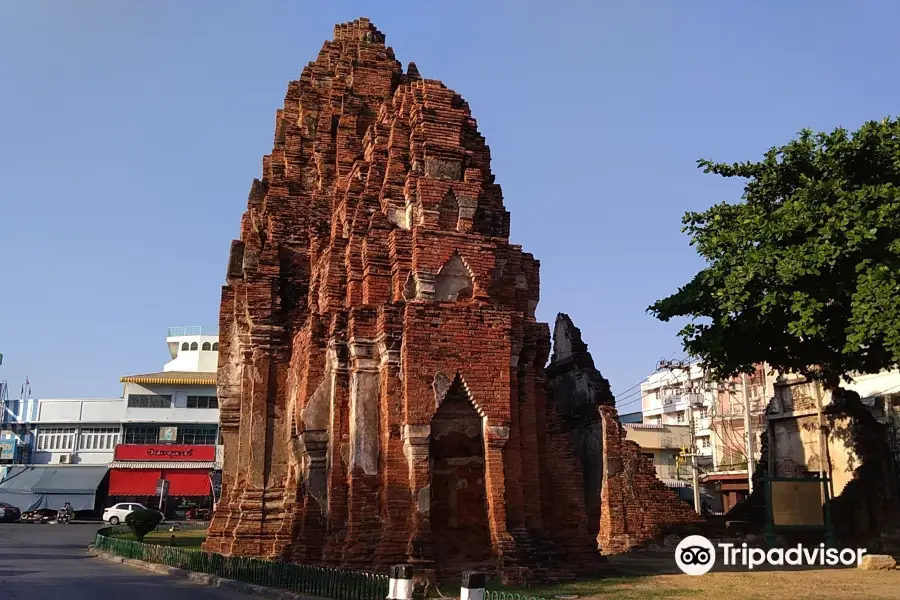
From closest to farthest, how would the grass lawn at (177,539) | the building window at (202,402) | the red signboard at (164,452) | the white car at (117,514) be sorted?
the grass lawn at (177,539) < the white car at (117,514) < the red signboard at (164,452) < the building window at (202,402)

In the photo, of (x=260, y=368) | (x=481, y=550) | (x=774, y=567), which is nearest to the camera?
(x=481, y=550)

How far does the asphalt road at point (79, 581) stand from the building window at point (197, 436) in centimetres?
3201

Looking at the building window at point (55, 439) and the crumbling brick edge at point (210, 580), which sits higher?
the building window at point (55, 439)

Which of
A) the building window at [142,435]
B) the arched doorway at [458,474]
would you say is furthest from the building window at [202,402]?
the arched doorway at [458,474]

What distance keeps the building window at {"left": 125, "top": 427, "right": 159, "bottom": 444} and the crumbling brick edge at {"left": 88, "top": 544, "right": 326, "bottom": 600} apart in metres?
37.0

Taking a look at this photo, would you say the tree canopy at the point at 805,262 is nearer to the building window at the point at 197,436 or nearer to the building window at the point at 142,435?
the building window at the point at 197,436

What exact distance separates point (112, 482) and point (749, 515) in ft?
138

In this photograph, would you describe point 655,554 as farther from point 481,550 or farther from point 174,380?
point 174,380

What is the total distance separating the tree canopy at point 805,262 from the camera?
12.5 meters

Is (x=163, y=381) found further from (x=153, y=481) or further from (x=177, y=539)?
(x=177, y=539)

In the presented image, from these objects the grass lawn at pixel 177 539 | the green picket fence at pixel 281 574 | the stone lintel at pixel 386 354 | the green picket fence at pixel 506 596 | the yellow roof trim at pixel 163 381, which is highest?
the yellow roof trim at pixel 163 381

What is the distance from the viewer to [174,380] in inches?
2232

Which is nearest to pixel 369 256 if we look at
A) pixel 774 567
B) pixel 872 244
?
pixel 872 244
